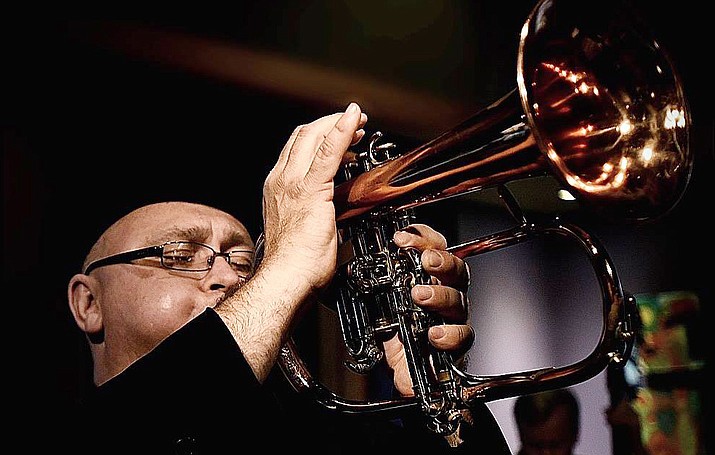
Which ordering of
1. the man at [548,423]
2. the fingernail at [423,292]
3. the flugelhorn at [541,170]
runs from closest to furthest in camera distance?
1. the flugelhorn at [541,170]
2. the fingernail at [423,292]
3. the man at [548,423]

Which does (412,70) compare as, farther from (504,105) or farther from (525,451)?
(504,105)

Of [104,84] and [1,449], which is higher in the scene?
[104,84]

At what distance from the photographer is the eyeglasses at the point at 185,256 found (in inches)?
71.6

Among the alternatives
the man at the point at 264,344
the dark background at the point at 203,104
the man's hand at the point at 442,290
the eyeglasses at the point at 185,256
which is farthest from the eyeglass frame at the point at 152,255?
the man's hand at the point at 442,290

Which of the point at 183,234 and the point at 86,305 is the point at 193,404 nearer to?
the point at 183,234

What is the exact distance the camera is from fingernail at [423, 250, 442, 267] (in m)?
1.39

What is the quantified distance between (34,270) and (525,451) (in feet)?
5.94

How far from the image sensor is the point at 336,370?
108 inches

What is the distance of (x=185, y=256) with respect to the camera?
1.83 m

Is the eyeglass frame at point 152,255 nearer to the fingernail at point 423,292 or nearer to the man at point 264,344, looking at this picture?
the man at point 264,344

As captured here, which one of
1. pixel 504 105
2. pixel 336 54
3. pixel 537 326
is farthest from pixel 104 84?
pixel 537 326

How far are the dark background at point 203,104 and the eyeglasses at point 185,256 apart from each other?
31 centimetres

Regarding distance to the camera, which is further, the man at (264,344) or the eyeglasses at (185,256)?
the eyeglasses at (185,256)

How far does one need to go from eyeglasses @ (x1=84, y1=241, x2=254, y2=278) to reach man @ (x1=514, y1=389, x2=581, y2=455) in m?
1.48
